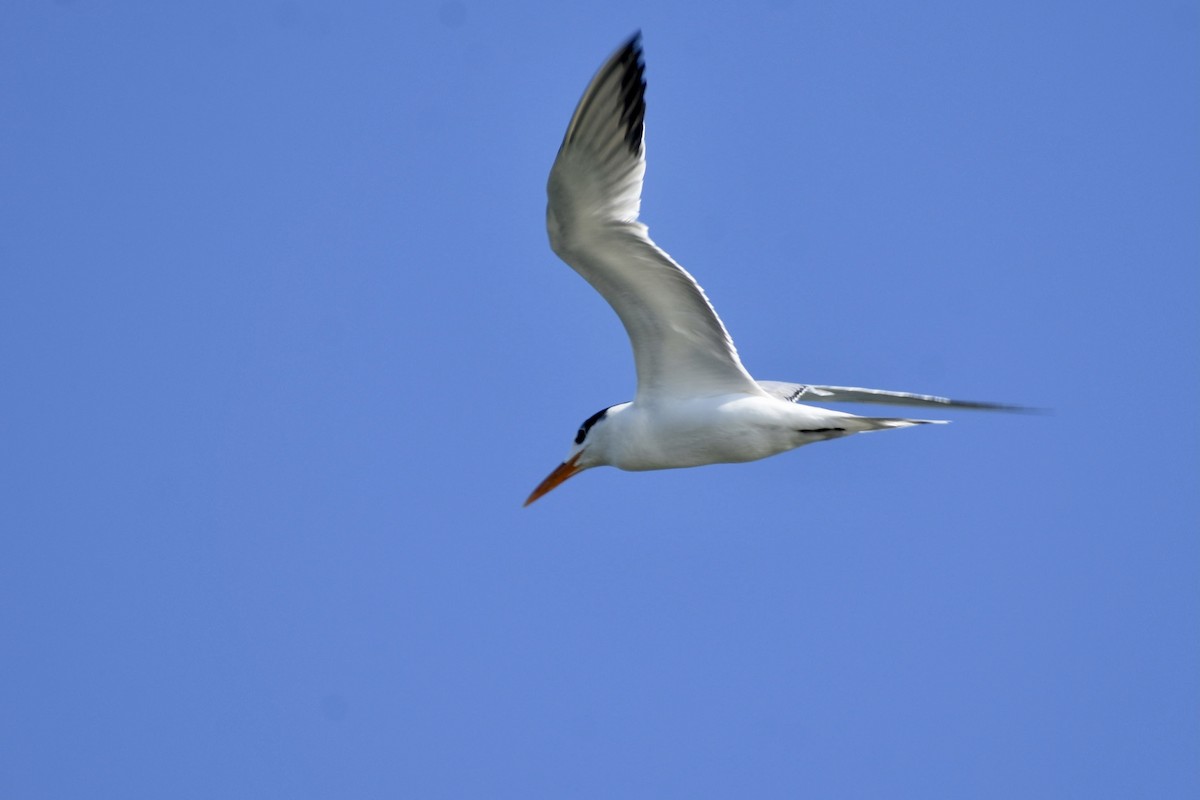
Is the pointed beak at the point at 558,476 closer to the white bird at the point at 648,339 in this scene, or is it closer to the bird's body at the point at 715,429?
the white bird at the point at 648,339

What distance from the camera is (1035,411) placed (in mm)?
7219

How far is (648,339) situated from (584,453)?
1.02 meters

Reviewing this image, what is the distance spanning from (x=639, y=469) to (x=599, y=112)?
87.4 inches

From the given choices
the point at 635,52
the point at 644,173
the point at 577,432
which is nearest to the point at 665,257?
the point at 644,173

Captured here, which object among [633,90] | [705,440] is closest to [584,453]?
[705,440]

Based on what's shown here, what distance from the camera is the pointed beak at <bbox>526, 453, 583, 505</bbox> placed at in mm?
9094

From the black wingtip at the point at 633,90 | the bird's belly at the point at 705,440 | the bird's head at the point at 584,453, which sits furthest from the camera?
the bird's head at the point at 584,453

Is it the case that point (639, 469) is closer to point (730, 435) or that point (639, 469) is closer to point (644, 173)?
point (730, 435)

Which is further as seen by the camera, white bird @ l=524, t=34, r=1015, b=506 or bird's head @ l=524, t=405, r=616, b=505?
bird's head @ l=524, t=405, r=616, b=505

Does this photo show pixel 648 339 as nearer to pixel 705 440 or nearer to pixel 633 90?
pixel 705 440

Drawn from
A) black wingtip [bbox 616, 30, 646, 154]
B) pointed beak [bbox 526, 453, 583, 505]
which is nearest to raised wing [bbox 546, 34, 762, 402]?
black wingtip [bbox 616, 30, 646, 154]

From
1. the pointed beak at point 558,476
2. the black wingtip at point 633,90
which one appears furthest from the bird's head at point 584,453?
the black wingtip at point 633,90

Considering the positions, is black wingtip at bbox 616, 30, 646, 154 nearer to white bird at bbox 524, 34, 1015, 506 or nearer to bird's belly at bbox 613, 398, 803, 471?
white bird at bbox 524, 34, 1015, 506

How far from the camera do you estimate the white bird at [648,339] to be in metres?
7.51
